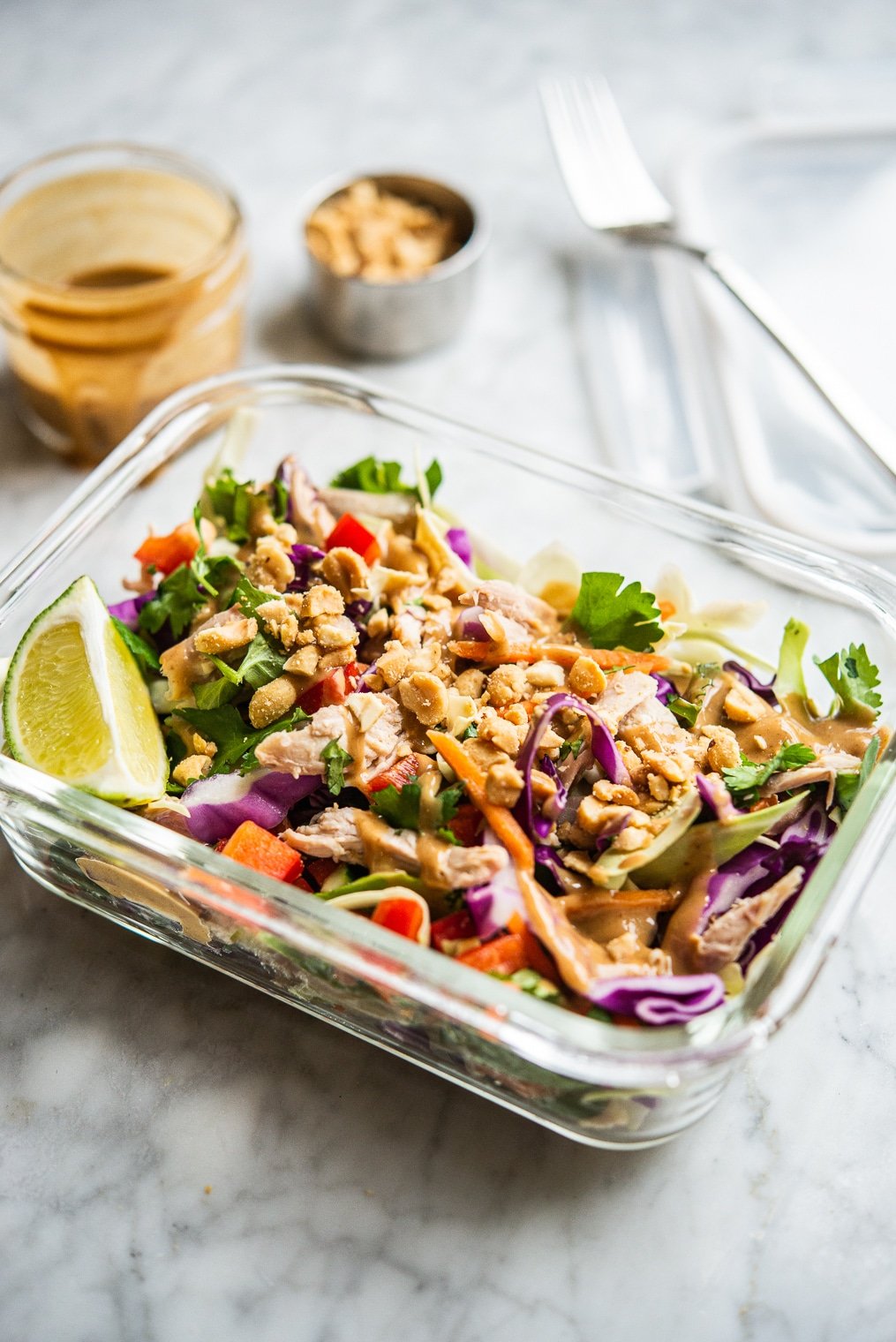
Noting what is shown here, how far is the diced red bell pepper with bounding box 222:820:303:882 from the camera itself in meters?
1.63

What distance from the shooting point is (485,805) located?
5.28ft

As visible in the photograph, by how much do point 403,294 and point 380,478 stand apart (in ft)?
2.22

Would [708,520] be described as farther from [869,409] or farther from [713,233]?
[713,233]

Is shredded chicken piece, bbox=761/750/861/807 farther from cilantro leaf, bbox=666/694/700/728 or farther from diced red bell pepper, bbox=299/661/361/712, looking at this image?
diced red bell pepper, bbox=299/661/361/712

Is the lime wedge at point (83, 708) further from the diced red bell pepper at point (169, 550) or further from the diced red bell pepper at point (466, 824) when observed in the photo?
the diced red bell pepper at point (466, 824)

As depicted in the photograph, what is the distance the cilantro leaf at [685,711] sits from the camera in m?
1.81

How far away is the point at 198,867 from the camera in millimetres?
1519

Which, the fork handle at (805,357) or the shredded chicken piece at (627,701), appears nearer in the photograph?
the shredded chicken piece at (627,701)

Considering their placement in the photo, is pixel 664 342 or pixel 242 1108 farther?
pixel 664 342

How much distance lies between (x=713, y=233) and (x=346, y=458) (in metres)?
1.22

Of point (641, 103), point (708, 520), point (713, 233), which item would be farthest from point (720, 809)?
point (641, 103)

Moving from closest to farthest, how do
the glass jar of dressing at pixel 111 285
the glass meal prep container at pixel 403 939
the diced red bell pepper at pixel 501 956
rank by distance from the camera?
the glass meal prep container at pixel 403 939
the diced red bell pepper at pixel 501 956
the glass jar of dressing at pixel 111 285

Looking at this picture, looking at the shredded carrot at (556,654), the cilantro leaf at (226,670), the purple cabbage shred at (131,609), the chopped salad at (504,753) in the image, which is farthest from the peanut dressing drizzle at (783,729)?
the purple cabbage shred at (131,609)

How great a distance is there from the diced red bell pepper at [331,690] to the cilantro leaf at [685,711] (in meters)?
0.49
